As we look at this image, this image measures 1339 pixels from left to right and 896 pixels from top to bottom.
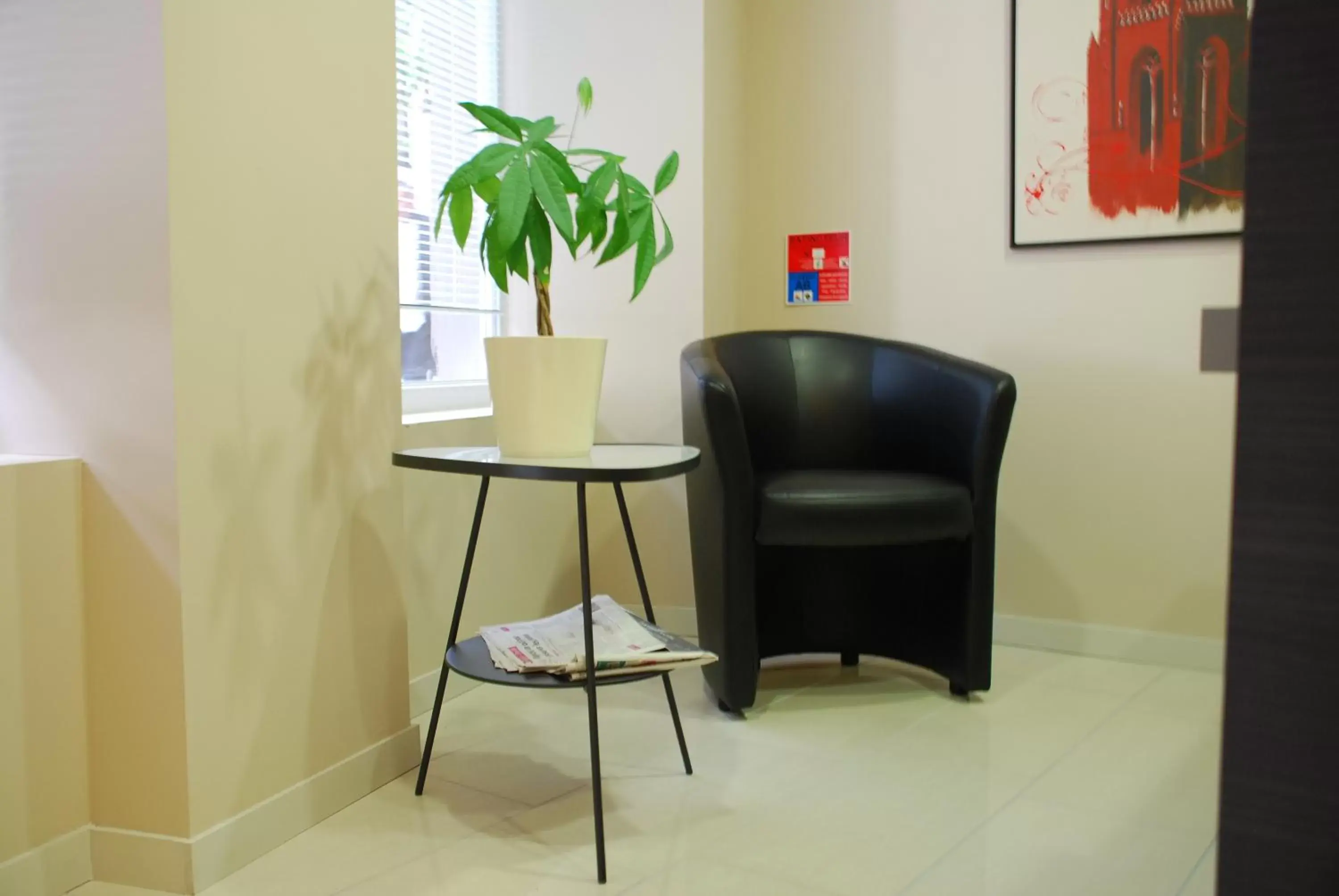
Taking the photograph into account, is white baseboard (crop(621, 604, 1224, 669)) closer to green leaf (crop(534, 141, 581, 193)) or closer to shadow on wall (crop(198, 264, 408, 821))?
shadow on wall (crop(198, 264, 408, 821))

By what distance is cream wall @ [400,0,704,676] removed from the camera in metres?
2.89

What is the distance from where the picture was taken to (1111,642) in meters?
2.77

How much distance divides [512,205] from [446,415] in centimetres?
97

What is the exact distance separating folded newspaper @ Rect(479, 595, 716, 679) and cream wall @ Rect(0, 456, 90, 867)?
2.03 feet

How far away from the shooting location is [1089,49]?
8.87ft

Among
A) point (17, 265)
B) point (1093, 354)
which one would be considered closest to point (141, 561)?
point (17, 265)

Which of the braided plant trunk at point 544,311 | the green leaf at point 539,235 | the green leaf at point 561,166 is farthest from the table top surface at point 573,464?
the green leaf at point 561,166

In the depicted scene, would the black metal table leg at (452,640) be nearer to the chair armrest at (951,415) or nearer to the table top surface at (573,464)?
the table top surface at (573,464)

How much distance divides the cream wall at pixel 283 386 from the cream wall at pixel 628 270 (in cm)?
93

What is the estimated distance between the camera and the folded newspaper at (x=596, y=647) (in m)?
1.67

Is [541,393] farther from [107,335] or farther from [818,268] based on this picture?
[818,268]

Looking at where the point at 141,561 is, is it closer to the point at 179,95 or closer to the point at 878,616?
the point at 179,95

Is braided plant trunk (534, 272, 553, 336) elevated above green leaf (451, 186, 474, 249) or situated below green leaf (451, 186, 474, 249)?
below

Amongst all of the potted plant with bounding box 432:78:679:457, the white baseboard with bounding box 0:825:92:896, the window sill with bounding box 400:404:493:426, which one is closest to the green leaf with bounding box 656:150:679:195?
the potted plant with bounding box 432:78:679:457
